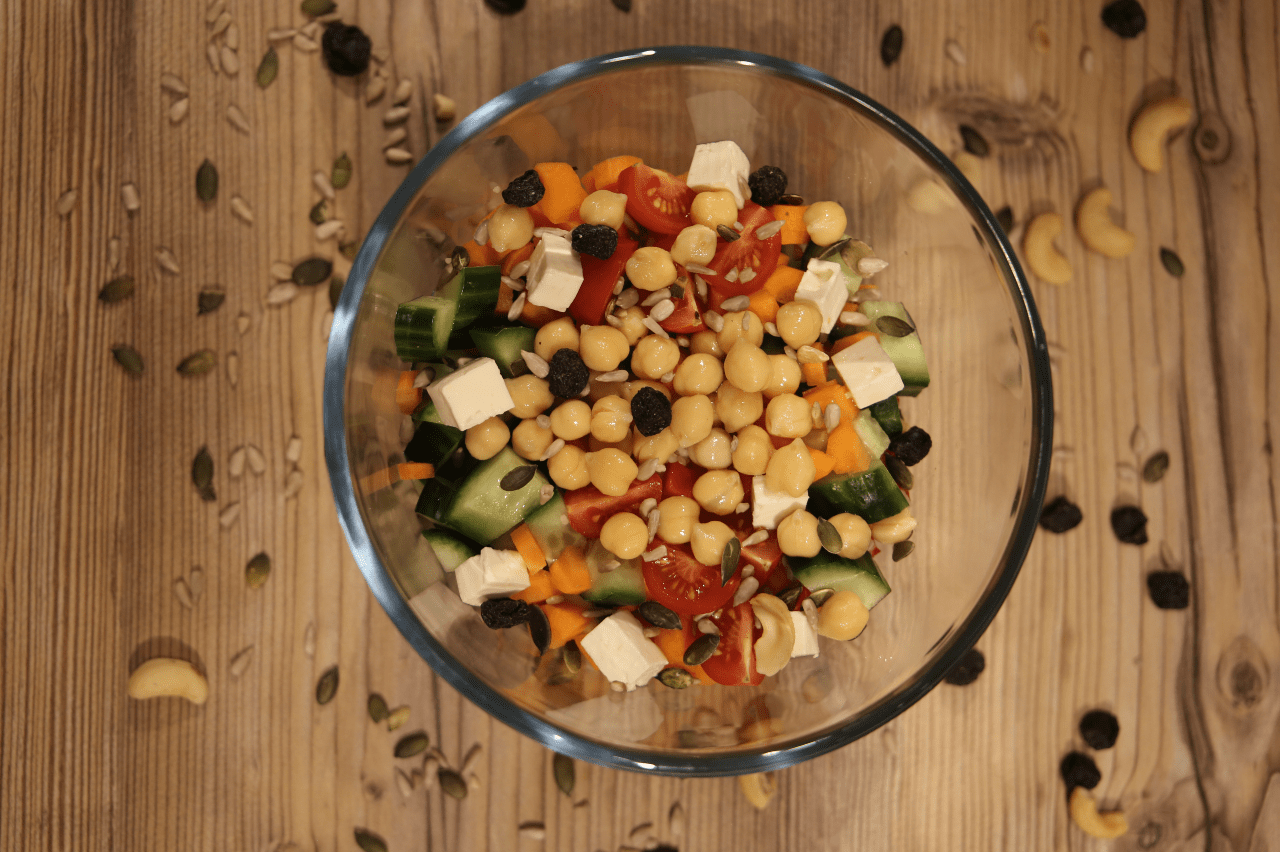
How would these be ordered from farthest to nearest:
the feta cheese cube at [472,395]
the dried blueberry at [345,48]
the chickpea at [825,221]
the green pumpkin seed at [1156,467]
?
1. the green pumpkin seed at [1156,467]
2. the dried blueberry at [345,48]
3. the chickpea at [825,221]
4. the feta cheese cube at [472,395]

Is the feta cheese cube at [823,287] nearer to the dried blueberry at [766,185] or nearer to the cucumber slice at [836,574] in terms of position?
the dried blueberry at [766,185]

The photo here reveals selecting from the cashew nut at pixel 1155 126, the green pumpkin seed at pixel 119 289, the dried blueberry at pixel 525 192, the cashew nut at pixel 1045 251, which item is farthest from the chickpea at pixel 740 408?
the green pumpkin seed at pixel 119 289

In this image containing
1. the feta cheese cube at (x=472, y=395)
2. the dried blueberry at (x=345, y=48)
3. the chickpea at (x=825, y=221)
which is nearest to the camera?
the feta cheese cube at (x=472, y=395)

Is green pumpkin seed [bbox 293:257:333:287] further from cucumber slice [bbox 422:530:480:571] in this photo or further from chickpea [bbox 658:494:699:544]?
chickpea [bbox 658:494:699:544]

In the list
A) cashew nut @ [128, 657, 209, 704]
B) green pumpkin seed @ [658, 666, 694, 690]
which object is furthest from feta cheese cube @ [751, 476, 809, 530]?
cashew nut @ [128, 657, 209, 704]

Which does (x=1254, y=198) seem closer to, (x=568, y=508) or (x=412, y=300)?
(x=568, y=508)
